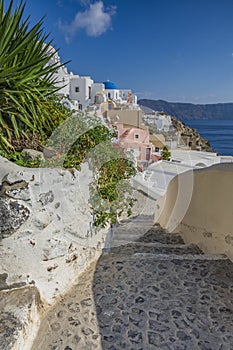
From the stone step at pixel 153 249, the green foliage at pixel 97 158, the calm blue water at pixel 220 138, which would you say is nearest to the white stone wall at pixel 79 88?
the calm blue water at pixel 220 138

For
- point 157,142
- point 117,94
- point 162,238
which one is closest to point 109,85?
point 117,94

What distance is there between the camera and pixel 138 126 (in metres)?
21.3

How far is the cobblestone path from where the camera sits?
226 centimetres

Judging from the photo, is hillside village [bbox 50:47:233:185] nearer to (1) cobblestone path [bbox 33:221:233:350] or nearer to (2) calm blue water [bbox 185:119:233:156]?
(1) cobblestone path [bbox 33:221:233:350]

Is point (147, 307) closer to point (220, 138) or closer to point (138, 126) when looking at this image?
point (138, 126)

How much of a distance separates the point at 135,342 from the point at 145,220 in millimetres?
4805

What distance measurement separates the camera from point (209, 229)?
383cm

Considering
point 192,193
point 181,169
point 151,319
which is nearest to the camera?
point 151,319

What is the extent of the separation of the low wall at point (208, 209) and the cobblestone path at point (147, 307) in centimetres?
30

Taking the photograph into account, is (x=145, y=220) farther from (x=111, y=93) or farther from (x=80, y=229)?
(x=111, y=93)

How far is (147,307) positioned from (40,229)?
3.96ft

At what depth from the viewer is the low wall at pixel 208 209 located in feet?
11.1

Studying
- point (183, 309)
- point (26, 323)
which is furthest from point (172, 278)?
point (26, 323)

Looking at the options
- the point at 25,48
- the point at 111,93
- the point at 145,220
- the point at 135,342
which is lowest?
the point at 145,220
